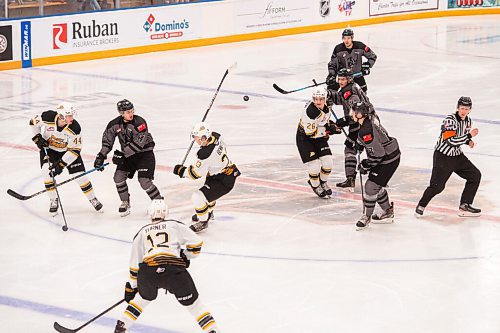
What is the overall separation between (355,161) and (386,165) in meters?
1.54

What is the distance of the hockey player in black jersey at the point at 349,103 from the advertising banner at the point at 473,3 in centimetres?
1774

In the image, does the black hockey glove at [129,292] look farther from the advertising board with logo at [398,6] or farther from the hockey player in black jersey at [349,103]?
the advertising board with logo at [398,6]

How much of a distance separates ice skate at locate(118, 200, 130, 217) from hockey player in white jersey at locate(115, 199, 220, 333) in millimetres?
3348

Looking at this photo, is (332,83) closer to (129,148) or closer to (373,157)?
(373,157)

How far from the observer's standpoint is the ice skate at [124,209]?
32.8 ft

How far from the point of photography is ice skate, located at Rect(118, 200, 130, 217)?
10.0 metres

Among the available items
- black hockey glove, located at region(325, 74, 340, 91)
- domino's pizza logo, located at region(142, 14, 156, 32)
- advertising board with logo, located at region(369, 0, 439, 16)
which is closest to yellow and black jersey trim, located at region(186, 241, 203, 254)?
black hockey glove, located at region(325, 74, 340, 91)

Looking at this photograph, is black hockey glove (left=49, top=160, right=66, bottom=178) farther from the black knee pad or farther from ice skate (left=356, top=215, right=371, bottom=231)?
the black knee pad

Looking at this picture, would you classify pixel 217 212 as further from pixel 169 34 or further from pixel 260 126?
pixel 169 34

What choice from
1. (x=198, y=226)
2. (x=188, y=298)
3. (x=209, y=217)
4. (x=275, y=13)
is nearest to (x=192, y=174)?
(x=198, y=226)

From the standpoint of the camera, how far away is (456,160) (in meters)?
9.77

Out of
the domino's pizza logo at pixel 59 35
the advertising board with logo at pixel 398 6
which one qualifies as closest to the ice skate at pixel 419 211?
the domino's pizza logo at pixel 59 35

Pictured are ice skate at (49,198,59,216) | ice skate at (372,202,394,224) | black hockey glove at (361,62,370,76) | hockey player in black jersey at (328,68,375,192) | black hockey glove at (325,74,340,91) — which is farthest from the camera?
black hockey glove at (361,62,370,76)

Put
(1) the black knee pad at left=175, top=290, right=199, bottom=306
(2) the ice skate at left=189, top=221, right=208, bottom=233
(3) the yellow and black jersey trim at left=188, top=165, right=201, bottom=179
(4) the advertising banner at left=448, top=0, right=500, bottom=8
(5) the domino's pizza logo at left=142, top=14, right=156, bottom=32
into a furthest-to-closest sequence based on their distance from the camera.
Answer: (4) the advertising banner at left=448, top=0, right=500, bottom=8, (5) the domino's pizza logo at left=142, top=14, right=156, bottom=32, (2) the ice skate at left=189, top=221, right=208, bottom=233, (3) the yellow and black jersey trim at left=188, top=165, right=201, bottom=179, (1) the black knee pad at left=175, top=290, right=199, bottom=306
